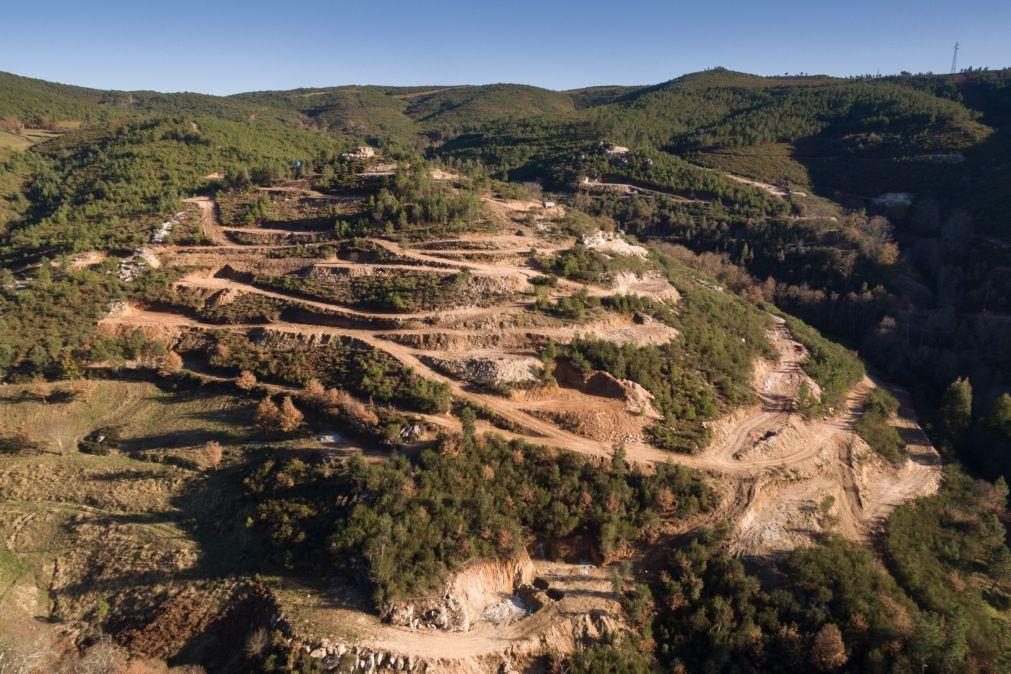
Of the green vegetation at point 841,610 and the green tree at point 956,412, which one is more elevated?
the green tree at point 956,412

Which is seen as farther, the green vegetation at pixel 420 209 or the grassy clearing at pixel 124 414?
the green vegetation at pixel 420 209

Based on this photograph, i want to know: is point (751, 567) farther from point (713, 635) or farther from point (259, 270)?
point (259, 270)

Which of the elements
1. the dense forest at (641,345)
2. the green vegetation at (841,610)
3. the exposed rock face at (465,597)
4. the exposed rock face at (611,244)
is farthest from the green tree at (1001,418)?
the exposed rock face at (465,597)

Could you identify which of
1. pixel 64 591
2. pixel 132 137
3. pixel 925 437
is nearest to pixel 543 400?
pixel 64 591

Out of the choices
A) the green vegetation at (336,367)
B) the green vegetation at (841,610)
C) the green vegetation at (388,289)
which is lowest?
the green vegetation at (841,610)

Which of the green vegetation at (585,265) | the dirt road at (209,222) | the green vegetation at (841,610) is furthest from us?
the dirt road at (209,222)

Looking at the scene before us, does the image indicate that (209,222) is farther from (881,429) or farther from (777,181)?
(777,181)

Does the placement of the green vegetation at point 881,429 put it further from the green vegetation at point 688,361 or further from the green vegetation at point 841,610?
the green vegetation at point 688,361

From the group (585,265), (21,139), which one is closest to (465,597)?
(585,265)
